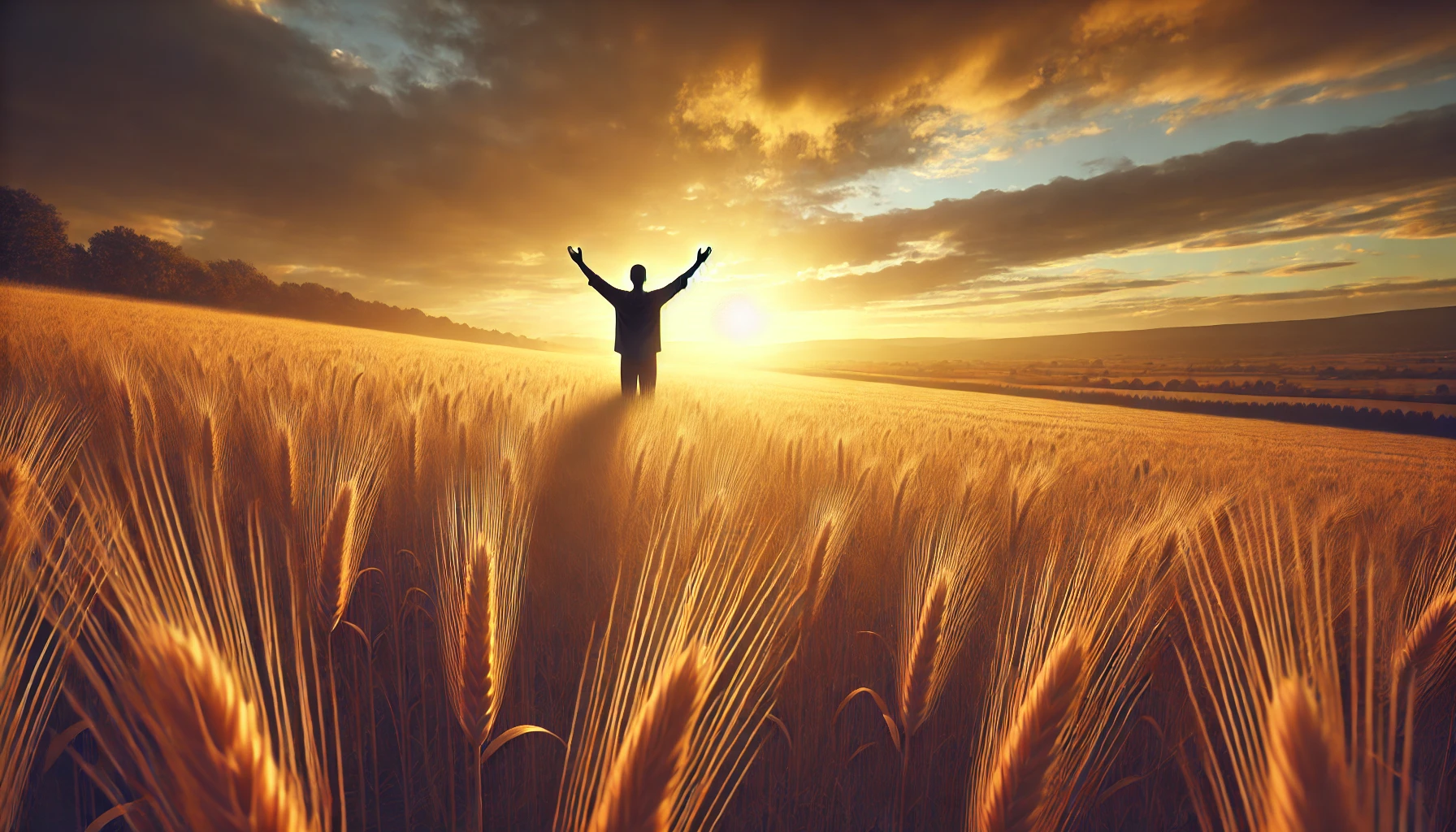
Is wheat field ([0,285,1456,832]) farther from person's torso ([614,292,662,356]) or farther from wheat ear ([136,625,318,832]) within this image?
person's torso ([614,292,662,356])

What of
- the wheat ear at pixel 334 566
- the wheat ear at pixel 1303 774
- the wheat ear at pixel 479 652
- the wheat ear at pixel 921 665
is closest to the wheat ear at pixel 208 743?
the wheat ear at pixel 479 652

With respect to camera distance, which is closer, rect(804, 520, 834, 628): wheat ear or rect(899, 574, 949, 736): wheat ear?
rect(899, 574, 949, 736): wheat ear

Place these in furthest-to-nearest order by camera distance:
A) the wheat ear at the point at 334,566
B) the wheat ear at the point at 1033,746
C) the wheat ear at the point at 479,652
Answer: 1. the wheat ear at the point at 334,566
2. the wheat ear at the point at 479,652
3. the wheat ear at the point at 1033,746

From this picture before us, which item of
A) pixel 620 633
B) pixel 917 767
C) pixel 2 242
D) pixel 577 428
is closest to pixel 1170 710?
pixel 917 767

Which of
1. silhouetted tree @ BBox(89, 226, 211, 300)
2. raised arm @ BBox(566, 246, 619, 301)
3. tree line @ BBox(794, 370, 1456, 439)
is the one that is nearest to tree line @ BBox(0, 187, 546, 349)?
silhouetted tree @ BBox(89, 226, 211, 300)

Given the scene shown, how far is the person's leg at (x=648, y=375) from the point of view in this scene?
19.7ft

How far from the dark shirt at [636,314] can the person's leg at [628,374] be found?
0.08 m

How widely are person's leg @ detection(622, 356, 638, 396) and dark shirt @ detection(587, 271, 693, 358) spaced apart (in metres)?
0.08

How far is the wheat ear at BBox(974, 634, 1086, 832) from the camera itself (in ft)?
2.82

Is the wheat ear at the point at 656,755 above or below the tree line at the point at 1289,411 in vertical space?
above

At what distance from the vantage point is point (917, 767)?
1410mm

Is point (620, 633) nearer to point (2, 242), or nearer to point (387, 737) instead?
point (387, 737)

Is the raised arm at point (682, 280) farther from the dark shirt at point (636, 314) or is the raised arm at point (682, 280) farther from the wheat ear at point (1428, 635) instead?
the wheat ear at point (1428, 635)

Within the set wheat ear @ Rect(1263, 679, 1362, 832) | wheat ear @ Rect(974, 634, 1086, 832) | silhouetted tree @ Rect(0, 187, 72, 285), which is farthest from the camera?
silhouetted tree @ Rect(0, 187, 72, 285)
